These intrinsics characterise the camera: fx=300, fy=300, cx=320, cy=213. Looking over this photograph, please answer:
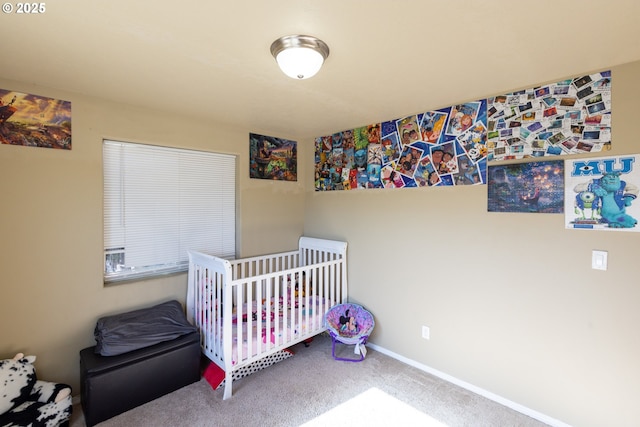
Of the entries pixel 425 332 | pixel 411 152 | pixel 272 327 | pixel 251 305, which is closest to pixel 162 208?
pixel 251 305

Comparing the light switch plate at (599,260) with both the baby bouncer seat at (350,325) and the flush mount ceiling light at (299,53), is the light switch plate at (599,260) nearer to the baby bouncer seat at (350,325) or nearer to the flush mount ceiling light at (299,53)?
the baby bouncer seat at (350,325)

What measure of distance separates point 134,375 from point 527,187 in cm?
310

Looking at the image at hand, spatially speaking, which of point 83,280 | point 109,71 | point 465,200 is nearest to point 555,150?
point 465,200

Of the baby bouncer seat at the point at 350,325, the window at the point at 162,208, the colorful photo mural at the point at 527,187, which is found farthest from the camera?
the baby bouncer seat at the point at 350,325

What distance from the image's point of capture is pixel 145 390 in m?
2.19

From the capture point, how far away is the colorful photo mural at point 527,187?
2.01 meters

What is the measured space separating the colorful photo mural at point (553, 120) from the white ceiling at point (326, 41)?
9 centimetres

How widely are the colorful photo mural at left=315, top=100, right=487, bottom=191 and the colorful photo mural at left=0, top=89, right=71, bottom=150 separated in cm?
238

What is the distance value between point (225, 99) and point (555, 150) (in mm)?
2394

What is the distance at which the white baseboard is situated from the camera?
2068 millimetres

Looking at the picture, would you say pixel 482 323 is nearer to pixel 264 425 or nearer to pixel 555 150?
pixel 555 150

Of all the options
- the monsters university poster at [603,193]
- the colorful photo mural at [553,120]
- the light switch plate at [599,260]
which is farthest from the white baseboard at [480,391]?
the colorful photo mural at [553,120]

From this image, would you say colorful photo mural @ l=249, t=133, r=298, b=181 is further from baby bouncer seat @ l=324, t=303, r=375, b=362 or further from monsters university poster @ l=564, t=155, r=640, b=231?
monsters university poster @ l=564, t=155, r=640, b=231

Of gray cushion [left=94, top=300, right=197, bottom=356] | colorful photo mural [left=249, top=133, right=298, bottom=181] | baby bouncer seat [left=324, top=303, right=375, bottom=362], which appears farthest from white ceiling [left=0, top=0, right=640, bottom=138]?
baby bouncer seat [left=324, top=303, right=375, bottom=362]
